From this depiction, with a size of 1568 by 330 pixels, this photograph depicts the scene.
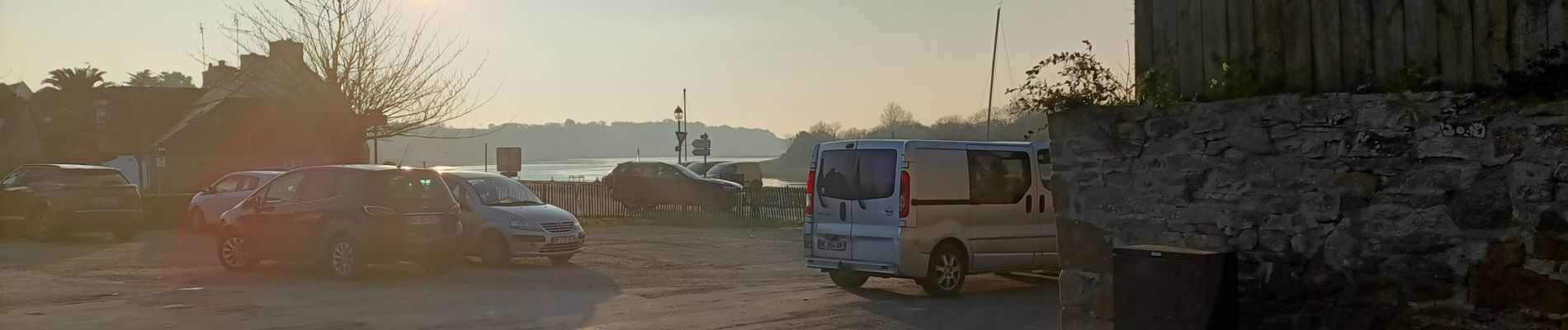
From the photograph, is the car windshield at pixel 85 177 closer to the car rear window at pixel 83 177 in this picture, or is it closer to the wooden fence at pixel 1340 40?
the car rear window at pixel 83 177

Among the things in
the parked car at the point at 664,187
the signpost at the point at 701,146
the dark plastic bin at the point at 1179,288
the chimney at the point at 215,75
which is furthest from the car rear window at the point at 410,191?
the chimney at the point at 215,75

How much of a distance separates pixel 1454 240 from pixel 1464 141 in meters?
0.51

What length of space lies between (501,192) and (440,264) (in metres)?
1.95

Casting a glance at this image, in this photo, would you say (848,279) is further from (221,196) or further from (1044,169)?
(221,196)

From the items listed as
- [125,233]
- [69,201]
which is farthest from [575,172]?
[69,201]

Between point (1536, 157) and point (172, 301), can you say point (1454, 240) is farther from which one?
point (172, 301)

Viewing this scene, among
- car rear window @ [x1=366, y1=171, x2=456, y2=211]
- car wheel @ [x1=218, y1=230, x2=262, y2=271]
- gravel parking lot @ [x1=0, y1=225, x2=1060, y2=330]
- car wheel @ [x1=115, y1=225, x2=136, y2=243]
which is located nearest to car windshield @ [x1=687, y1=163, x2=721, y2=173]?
car wheel @ [x1=115, y1=225, x2=136, y2=243]

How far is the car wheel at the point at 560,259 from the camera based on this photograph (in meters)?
16.7

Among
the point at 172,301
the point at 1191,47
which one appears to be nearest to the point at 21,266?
the point at 172,301

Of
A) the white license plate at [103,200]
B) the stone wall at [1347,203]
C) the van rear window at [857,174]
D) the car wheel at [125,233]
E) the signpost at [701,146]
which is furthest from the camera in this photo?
the signpost at [701,146]

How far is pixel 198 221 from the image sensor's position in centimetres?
2319

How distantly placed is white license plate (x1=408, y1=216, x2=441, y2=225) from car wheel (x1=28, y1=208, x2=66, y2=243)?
9976 mm

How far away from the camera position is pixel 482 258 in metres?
16.1

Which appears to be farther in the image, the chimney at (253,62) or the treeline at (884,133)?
the treeline at (884,133)
